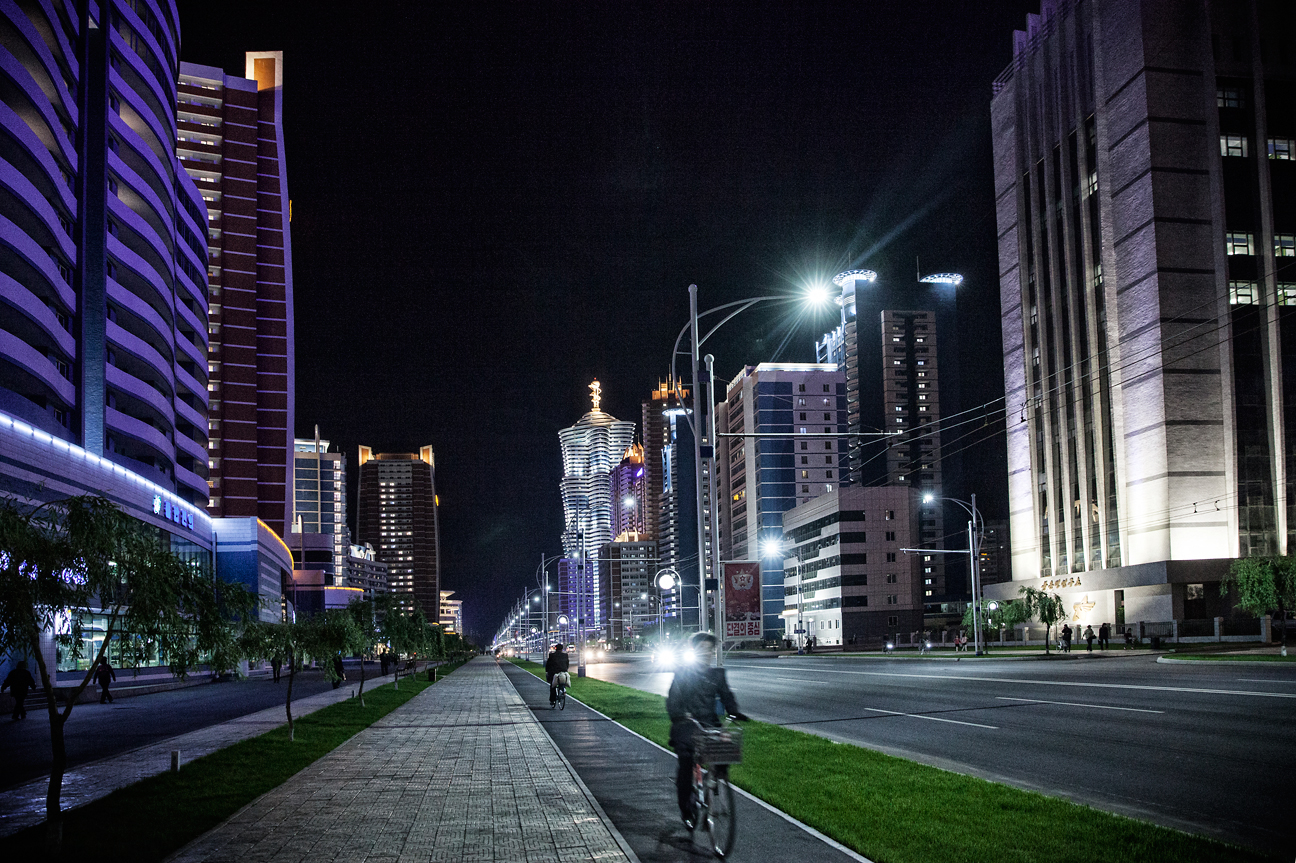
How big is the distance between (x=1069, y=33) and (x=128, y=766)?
3297 inches

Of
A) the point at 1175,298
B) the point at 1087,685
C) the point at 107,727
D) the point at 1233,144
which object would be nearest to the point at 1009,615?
the point at 1175,298

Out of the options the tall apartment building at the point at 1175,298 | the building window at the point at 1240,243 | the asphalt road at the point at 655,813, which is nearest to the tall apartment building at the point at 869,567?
the tall apartment building at the point at 1175,298

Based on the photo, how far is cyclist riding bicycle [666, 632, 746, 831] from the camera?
941cm

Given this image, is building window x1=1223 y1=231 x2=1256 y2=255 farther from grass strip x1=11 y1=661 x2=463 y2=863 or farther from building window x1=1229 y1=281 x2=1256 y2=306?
grass strip x1=11 y1=661 x2=463 y2=863

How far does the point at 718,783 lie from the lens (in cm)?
899

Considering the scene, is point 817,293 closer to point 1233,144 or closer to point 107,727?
point 107,727

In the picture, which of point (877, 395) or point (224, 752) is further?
point (877, 395)

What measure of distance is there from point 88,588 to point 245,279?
120006mm

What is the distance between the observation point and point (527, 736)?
20.5 m

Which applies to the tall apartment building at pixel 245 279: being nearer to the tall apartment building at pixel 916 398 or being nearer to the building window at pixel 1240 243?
the building window at pixel 1240 243

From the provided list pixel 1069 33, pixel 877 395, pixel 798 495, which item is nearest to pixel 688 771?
pixel 1069 33

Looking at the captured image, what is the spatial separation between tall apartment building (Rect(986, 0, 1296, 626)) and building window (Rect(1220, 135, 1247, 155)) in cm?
12

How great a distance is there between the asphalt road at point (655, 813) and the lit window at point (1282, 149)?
7274 centimetres

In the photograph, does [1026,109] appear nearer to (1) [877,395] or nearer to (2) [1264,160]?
(2) [1264,160]
